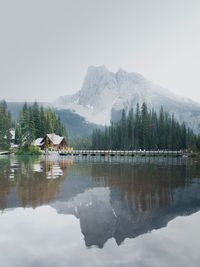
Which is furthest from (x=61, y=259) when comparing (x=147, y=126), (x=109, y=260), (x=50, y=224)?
(x=147, y=126)

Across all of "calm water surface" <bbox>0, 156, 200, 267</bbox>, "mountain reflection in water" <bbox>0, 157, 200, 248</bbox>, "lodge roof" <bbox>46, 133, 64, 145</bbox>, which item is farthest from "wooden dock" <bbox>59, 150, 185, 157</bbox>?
"calm water surface" <bbox>0, 156, 200, 267</bbox>

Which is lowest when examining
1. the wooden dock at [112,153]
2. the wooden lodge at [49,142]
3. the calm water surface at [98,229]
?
the calm water surface at [98,229]

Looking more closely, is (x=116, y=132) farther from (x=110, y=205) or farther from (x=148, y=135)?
(x=110, y=205)

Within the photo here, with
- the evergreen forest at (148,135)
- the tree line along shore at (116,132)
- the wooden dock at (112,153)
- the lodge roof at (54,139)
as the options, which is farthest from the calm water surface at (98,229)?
the evergreen forest at (148,135)

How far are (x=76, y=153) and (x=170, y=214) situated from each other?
96342mm

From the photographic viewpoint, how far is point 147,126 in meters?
131

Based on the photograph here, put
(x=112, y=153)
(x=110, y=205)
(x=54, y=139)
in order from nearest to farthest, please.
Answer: (x=110, y=205) < (x=112, y=153) < (x=54, y=139)

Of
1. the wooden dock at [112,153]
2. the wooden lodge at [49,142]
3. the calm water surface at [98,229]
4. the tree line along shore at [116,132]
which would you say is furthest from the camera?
the wooden lodge at [49,142]

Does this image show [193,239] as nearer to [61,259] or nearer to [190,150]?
[61,259]

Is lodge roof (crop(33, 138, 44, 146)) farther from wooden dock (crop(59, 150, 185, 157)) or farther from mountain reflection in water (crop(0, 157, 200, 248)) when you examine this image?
mountain reflection in water (crop(0, 157, 200, 248))

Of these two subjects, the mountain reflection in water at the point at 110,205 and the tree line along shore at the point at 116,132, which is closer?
the mountain reflection in water at the point at 110,205

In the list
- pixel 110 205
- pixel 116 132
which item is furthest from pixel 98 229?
pixel 116 132

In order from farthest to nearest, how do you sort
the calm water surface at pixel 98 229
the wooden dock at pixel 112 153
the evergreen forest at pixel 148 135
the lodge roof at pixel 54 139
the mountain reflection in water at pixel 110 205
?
1. the evergreen forest at pixel 148 135
2. the lodge roof at pixel 54 139
3. the wooden dock at pixel 112 153
4. the mountain reflection in water at pixel 110 205
5. the calm water surface at pixel 98 229

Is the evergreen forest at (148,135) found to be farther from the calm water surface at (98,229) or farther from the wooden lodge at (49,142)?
the calm water surface at (98,229)
